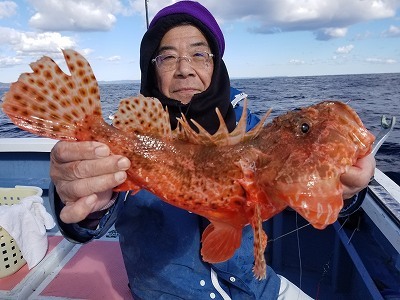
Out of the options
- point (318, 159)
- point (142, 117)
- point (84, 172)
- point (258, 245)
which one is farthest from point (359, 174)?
point (84, 172)

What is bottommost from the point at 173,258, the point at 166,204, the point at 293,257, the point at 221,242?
the point at 293,257

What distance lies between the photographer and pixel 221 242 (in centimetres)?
219

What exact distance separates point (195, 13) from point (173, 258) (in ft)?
8.24

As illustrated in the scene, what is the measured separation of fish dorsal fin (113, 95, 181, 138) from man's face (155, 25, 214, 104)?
55.2 inches

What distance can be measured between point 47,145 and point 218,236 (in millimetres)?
5671

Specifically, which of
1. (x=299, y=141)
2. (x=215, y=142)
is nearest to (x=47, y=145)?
(x=215, y=142)

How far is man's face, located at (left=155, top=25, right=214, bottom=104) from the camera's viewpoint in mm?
3691

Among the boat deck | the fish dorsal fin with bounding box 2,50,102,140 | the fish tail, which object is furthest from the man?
the boat deck

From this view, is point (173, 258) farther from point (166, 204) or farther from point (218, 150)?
point (218, 150)

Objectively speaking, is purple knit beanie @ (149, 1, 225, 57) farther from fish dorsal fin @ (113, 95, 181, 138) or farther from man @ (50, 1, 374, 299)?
fish dorsal fin @ (113, 95, 181, 138)

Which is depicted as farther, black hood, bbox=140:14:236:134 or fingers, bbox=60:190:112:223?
black hood, bbox=140:14:236:134

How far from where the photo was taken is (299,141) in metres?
2.00

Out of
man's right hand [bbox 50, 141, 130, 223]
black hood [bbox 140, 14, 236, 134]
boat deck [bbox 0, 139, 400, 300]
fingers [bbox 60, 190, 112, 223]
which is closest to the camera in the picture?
man's right hand [bbox 50, 141, 130, 223]

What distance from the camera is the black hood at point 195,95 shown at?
3.68m
